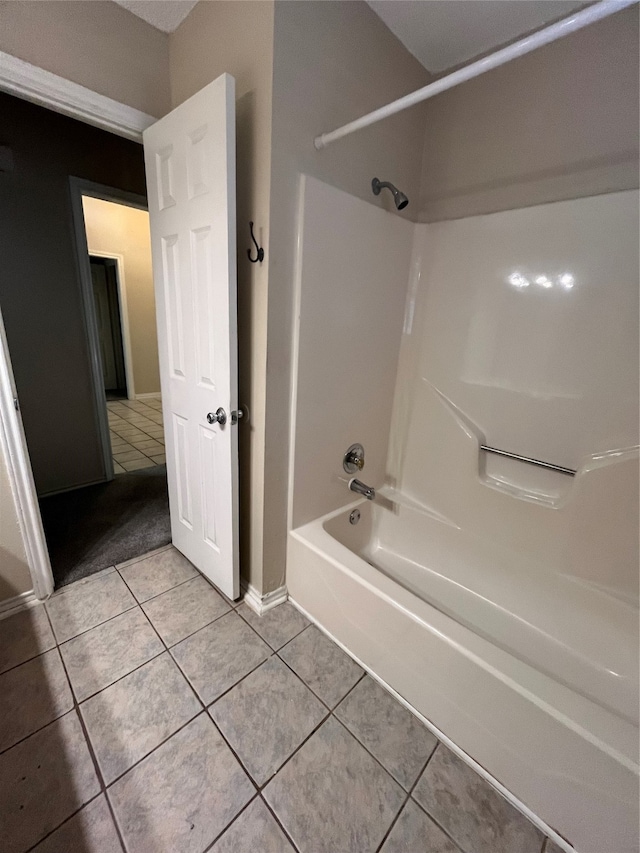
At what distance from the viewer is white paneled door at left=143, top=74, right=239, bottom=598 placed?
44.1 inches

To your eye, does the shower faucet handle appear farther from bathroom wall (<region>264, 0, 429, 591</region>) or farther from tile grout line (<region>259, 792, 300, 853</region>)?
tile grout line (<region>259, 792, 300, 853</region>)

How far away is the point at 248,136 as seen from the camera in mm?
1147

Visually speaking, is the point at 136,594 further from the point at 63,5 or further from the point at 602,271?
the point at 602,271

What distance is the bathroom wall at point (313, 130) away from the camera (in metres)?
1.07

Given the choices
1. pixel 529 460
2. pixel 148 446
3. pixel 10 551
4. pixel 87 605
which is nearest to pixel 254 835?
pixel 87 605

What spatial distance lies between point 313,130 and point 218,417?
106 cm

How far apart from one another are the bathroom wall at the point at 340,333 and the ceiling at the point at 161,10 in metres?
0.80

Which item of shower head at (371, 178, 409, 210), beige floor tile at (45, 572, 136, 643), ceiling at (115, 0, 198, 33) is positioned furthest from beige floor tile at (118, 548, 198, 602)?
ceiling at (115, 0, 198, 33)

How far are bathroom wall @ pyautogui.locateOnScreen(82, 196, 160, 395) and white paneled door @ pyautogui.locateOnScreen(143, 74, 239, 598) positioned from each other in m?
2.72

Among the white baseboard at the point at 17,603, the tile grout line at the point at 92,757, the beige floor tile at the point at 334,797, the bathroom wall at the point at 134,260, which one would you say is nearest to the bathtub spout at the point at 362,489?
the beige floor tile at the point at 334,797

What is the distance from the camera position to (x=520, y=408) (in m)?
1.48

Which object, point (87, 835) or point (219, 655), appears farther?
point (219, 655)

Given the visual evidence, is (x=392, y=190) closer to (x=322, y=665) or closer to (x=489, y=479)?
(x=489, y=479)

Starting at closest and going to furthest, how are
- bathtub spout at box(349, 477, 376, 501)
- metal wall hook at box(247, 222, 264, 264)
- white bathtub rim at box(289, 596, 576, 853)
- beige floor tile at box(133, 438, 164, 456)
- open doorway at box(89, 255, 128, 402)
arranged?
white bathtub rim at box(289, 596, 576, 853), metal wall hook at box(247, 222, 264, 264), bathtub spout at box(349, 477, 376, 501), beige floor tile at box(133, 438, 164, 456), open doorway at box(89, 255, 128, 402)
